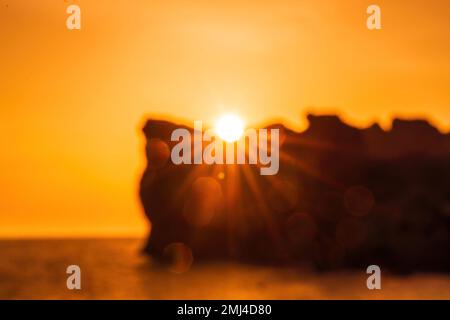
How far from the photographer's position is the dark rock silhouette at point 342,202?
45.0 metres

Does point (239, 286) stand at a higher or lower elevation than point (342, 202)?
lower

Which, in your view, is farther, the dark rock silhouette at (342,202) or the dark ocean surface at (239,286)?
the dark rock silhouette at (342,202)

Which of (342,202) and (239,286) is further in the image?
(342,202)

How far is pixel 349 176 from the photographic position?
47375 millimetres

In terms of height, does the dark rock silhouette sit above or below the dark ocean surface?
above

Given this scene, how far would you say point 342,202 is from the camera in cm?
4656

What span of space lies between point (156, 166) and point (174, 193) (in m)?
3.43

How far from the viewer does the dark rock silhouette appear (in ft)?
148

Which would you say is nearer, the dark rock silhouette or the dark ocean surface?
the dark ocean surface

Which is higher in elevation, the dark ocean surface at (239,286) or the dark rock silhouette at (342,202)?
the dark rock silhouette at (342,202)

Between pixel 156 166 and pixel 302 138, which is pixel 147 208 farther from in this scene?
pixel 302 138
